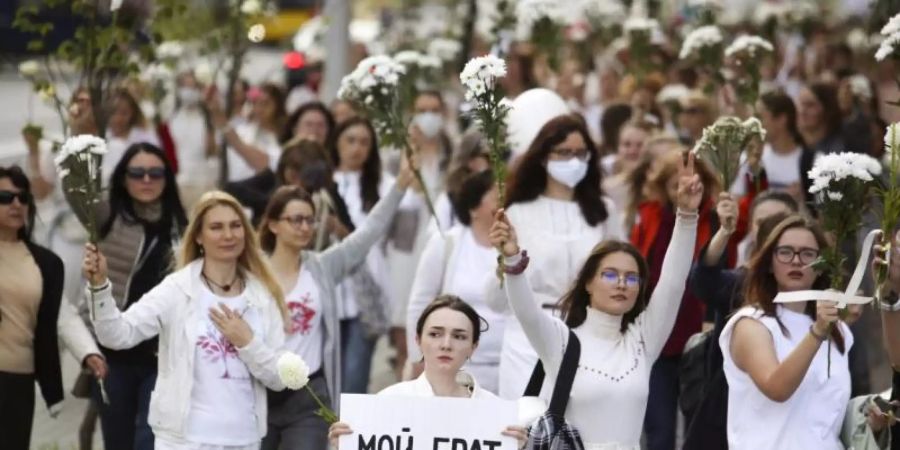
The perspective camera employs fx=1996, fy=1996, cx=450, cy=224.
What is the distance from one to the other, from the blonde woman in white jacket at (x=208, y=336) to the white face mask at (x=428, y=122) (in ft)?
17.3

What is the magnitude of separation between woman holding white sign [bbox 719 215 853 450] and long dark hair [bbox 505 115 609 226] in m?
1.92

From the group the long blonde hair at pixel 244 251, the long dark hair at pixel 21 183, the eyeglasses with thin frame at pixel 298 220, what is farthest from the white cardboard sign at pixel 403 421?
the long dark hair at pixel 21 183

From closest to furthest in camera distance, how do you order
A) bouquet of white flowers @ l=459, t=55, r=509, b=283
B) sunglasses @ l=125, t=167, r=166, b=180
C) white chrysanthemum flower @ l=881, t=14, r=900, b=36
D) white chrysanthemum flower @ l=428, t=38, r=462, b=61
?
bouquet of white flowers @ l=459, t=55, r=509, b=283 < white chrysanthemum flower @ l=881, t=14, r=900, b=36 < sunglasses @ l=125, t=167, r=166, b=180 < white chrysanthemum flower @ l=428, t=38, r=462, b=61

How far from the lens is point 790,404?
24.9ft

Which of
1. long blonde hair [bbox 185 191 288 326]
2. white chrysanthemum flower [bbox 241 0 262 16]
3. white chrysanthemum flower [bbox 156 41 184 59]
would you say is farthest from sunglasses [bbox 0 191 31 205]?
white chrysanthemum flower [bbox 156 41 184 59]

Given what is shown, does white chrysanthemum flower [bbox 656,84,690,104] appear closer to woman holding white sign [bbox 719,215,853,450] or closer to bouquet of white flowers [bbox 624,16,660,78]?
bouquet of white flowers [bbox 624,16,660,78]

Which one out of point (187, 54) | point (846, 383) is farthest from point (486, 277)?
point (187, 54)

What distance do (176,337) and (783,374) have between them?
265 centimetres

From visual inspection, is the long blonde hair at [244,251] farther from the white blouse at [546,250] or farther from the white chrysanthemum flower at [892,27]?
the white chrysanthemum flower at [892,27]

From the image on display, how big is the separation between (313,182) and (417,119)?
10.3 ft

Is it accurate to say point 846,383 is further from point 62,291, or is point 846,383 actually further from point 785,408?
point 62,291

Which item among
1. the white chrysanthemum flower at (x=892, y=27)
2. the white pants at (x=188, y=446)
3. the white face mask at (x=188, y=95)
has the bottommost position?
the white pants at (x=188, y=446)

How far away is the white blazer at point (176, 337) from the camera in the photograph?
27.5 feet

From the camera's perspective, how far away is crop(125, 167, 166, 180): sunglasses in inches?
387
